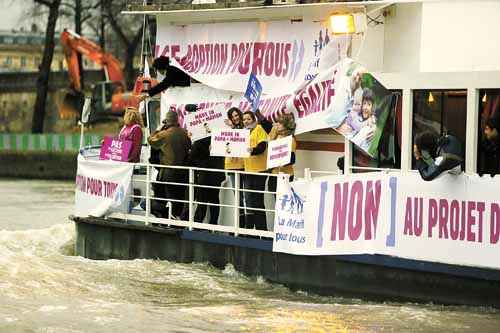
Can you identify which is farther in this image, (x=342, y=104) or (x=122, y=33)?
(x=122, y=33)

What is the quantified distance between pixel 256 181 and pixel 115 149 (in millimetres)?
2829

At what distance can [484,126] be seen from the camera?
1380cm

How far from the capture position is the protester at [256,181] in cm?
1597

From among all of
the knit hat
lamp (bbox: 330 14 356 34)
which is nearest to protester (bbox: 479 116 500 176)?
lamp (bbox: 330 14 356 34)

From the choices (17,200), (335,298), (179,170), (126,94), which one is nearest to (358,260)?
(335,298)

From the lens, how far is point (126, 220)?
58.4 feet

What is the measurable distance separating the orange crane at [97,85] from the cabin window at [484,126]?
38356 mm

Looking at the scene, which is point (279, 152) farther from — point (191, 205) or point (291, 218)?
point (191, 205)

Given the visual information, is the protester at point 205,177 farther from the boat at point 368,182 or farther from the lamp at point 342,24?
the lamp at point 342,24

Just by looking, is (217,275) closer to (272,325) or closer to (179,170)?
(179,170)

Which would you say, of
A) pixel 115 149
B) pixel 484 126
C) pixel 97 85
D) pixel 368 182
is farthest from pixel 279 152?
pixel 97 85

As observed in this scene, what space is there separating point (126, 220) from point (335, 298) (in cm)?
396

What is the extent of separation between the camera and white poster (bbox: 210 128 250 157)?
52.2 ft

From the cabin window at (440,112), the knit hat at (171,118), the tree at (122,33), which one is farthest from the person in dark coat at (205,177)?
the tree at (122,33)
